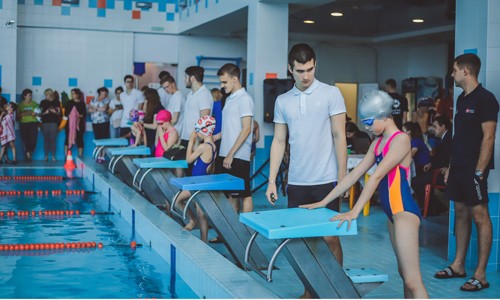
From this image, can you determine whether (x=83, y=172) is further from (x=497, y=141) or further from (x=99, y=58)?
(x=497, y=141)

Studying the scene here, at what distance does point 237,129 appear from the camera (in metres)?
6.12

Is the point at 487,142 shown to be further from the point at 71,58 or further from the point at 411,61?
the point at 411,61

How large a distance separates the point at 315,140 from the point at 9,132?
35.1ft

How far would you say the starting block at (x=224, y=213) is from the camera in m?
5.33

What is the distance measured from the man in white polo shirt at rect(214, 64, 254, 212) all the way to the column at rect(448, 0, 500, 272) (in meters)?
1.83

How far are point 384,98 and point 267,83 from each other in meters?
6.51

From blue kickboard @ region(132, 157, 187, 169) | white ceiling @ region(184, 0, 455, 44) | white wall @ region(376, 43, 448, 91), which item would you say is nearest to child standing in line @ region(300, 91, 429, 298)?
blue kickboard @ region(132, 157, 187, 169)

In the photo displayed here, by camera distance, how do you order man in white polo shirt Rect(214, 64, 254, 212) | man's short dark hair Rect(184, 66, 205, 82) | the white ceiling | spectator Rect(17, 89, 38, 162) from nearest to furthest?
man in white polo shirt Rect(214, 64, 254, 212)
man's short dark hair Rect(184, 66, 205, 82)
the white ceiling
spectator Rect(17, 89, 38, 162)

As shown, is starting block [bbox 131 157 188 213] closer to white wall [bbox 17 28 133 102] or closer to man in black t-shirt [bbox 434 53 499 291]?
man in black t-shirt [bbox 434 53 499 291]

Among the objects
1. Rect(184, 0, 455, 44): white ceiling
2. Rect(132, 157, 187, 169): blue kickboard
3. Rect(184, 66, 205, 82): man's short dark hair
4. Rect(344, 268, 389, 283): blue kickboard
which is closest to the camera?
Rect(344, 268, 389, 283): blue kickboard

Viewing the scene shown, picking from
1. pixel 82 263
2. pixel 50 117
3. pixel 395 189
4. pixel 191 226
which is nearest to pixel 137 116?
pixel 50 117

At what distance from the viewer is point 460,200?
5.18 meters

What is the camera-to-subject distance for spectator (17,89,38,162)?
14109 millimetres

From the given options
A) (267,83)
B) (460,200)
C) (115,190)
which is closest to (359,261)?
(460,200)
